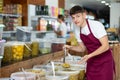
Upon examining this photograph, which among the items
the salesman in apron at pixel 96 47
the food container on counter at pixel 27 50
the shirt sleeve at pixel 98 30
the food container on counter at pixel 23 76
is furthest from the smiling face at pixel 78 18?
the food container on counter at pixel 23 76

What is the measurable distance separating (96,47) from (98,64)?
0.20 m

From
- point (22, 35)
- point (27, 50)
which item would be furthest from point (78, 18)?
point (22, 35)

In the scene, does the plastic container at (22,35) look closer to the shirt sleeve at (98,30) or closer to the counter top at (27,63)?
the counter top at (27,63)

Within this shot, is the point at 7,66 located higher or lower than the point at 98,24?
lower

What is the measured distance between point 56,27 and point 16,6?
5.66ft

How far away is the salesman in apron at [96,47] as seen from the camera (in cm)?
258

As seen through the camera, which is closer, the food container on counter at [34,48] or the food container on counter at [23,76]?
the food container on counter at [23,76]

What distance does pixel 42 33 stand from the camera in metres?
7.59

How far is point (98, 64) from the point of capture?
276 centimetres

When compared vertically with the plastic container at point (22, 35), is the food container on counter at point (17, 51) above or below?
below

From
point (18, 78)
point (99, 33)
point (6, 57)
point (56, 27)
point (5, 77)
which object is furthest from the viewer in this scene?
point (56, 27)

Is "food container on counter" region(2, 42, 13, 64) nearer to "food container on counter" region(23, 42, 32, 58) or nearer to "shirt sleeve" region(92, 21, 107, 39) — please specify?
"food container on counter" region(23, 42, 32, 58)

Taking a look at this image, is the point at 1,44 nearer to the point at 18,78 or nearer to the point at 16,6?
the point at 18,78

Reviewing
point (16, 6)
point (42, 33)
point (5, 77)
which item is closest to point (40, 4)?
point (16, 6)
